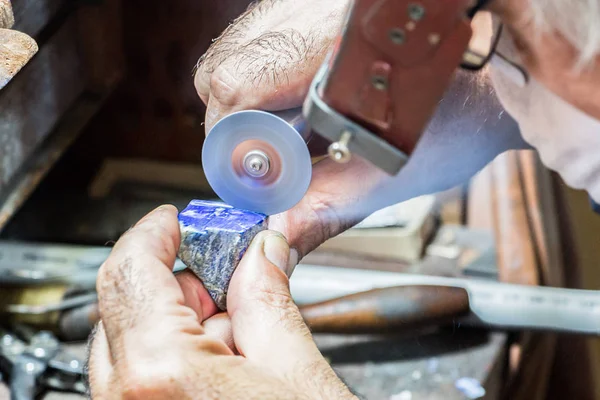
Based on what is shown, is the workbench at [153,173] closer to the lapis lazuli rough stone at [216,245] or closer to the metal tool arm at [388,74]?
the lapis lazuli rough stone at [216,245]

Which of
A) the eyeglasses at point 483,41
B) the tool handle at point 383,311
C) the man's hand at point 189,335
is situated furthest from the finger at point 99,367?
the tool handle at point 383,311

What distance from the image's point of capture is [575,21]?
0.40 meters

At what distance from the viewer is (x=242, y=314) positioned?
0.54 metres

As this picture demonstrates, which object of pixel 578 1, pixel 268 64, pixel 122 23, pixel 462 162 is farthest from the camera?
pixel 122 23

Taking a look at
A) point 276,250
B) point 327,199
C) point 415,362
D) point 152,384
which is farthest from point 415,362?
point 152,384

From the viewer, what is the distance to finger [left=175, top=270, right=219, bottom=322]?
57 cm

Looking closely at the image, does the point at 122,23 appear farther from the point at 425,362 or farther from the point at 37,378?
the point at 425,362

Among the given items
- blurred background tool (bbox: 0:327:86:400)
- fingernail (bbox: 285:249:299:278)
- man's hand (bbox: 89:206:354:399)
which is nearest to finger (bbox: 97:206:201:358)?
man's hand (bbox: 89:206:354:399)

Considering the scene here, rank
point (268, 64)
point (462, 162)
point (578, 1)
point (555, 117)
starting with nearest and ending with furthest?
point (578, 1), point (555, 117), point (268, 64), point (462, 162)

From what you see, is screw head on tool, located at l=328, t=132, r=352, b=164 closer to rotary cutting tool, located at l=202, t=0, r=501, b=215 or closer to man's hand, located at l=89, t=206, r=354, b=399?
rotary cutting tool, located at l=202, t=0, r=501, b=215

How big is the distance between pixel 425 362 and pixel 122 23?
704 millimetres

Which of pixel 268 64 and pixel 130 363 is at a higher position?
pixel 268 64

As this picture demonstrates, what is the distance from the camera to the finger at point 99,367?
20.4 inches

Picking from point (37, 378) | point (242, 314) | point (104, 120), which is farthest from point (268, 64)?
point (104, 120)
